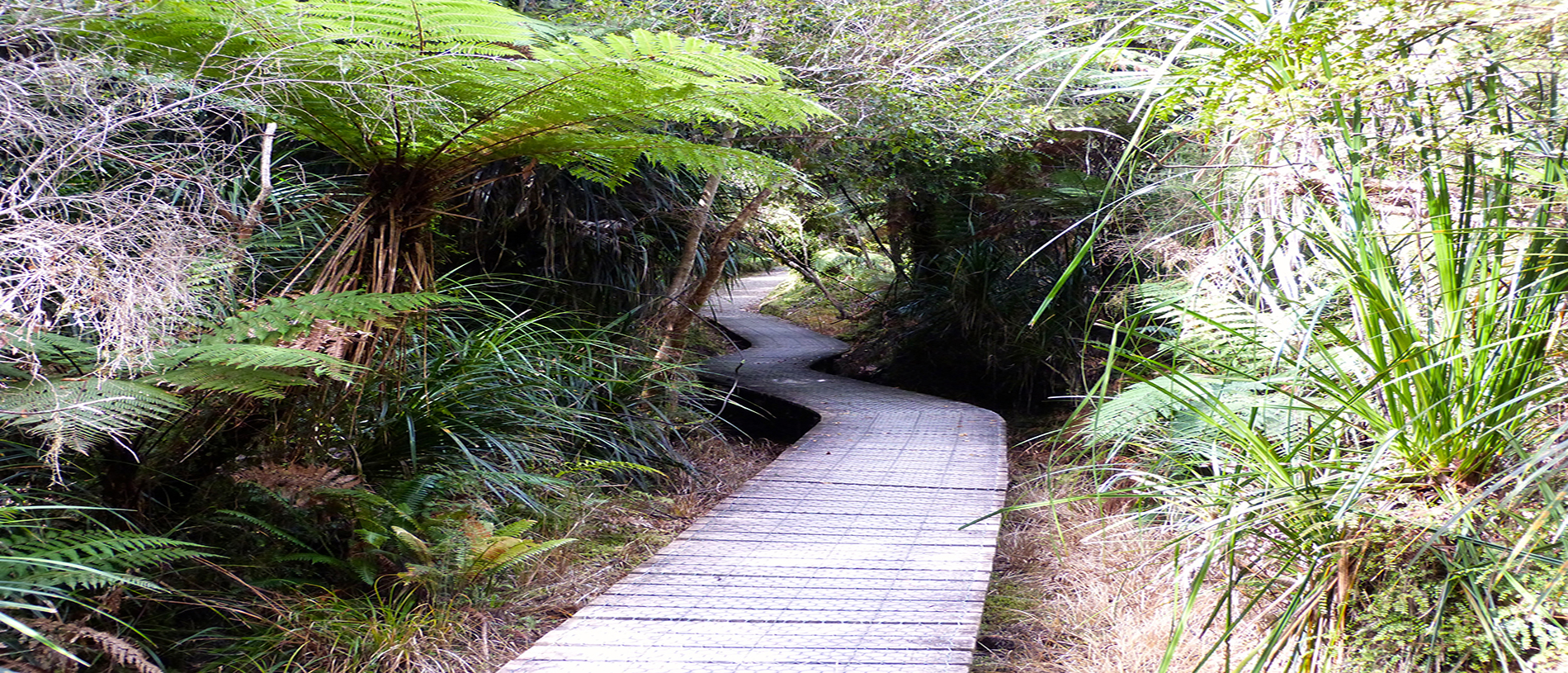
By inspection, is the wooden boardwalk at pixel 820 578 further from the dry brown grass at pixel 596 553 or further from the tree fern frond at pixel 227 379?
the tree fern frond at pixel 227 379

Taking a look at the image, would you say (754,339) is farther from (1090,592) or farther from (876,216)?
(1090,592)

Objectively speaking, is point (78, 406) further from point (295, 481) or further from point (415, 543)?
point (415, 543)

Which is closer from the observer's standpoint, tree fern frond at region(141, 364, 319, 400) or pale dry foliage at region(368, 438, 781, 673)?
tree fern frond at region(141, 364, 319, 400)

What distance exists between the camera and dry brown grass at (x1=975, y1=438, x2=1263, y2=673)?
9.55 feet

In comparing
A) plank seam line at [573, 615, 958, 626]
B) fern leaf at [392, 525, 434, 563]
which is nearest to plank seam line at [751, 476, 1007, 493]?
plank seam line at [573, 615, 958, 626]

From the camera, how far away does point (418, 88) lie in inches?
105

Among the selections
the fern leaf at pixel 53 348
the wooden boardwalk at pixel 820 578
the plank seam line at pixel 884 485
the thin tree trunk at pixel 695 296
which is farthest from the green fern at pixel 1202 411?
the thin tree trunk at pixel 695 296

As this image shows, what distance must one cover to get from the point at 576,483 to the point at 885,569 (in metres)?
1.48

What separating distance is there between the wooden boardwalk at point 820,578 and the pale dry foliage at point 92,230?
49.6 inches

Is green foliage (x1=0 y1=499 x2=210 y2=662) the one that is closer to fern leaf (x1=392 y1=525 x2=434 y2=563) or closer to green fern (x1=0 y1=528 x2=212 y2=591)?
green fern (x1=0 y1=528 x2=212 y2=591)

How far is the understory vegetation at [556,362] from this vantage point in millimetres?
2043

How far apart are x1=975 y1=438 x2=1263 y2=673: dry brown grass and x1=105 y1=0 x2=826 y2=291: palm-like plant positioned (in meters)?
1.55

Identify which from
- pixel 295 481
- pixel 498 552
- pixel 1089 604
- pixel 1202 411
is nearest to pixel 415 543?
pixel 498 552


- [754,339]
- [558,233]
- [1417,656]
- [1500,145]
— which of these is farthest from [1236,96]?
[754,339]
